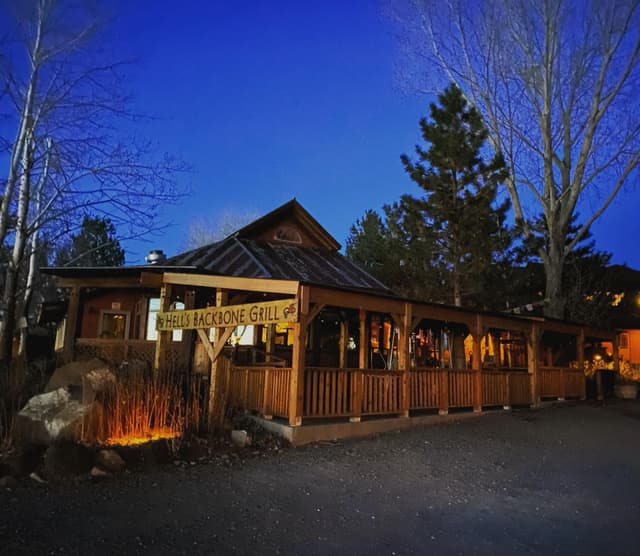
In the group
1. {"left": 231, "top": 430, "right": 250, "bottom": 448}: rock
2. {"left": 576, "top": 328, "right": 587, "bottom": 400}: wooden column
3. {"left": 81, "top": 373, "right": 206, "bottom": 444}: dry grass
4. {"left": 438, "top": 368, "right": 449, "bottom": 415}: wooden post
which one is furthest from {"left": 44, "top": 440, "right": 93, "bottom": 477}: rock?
{"left": 576, "top": 328, "right": 587, "bottom": 400}: wooden column

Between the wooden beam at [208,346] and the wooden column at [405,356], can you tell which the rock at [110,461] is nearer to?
the wooden beam at [208,346]

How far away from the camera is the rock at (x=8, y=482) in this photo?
5.62 m

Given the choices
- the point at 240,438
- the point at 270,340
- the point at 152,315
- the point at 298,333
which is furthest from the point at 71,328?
the point at 298,333

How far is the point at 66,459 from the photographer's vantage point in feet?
20.3

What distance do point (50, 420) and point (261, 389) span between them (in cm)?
414

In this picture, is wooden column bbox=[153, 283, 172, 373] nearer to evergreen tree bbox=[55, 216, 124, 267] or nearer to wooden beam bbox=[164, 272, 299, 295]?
wooden beam bbox=[164, 272, 299, 295]

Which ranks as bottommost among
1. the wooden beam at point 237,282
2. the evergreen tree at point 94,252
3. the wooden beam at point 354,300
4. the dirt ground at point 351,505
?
the dirt ground at point 351,505

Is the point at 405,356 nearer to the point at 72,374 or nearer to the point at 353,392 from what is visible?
the point at 353,392

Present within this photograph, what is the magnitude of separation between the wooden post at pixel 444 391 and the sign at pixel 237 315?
484 centimetres

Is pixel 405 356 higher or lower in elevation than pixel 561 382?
higher

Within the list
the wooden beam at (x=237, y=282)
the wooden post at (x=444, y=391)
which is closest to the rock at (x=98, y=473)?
the wooden beam at (x=237, y=282)

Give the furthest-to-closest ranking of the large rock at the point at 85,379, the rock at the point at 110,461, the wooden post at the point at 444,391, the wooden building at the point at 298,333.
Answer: the wooden post at the point at 444,391, the wooden building at the point at 298,333, the large rock at the point at 85,379, the rock at the point at 110,461

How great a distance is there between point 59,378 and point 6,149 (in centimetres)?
458

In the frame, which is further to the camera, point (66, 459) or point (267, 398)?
point (267, 398)
